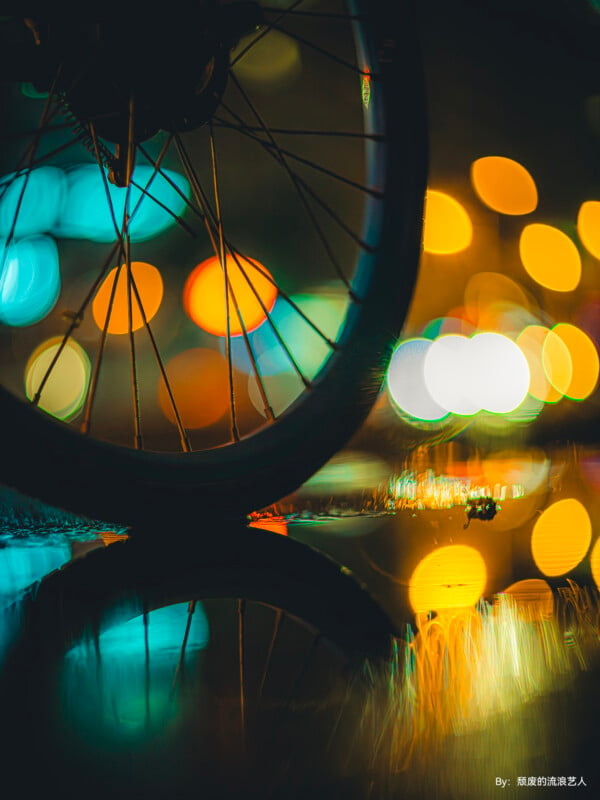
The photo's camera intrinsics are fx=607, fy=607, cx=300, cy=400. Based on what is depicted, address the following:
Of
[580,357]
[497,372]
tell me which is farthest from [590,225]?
[497,372]

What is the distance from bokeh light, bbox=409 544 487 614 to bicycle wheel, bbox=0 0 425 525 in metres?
0.15

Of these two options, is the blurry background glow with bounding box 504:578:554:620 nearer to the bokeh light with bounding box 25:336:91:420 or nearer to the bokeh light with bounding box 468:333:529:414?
the bokeh light with bounding box 468:333:529:414

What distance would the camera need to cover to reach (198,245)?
196cm

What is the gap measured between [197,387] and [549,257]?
45.9 inches

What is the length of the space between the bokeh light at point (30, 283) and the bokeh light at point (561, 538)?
1.48 m

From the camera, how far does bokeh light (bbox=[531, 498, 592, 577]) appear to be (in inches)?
19.4

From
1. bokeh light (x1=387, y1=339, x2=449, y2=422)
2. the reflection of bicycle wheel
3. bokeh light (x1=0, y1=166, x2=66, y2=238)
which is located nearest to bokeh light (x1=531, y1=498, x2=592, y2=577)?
the reflection of bicycle wheel

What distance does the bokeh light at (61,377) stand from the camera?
1713 mm

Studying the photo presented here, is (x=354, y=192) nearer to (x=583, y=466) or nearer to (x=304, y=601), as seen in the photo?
(x=583, y=466)

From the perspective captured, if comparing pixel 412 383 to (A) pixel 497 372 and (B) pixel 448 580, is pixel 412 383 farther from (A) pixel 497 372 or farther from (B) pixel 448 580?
(B) pixel 448 580

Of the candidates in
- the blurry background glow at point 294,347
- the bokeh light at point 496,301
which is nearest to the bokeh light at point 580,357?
the bokeh light at point 496,301

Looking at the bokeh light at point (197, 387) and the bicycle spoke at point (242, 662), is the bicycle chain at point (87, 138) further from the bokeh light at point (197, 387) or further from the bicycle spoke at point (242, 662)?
the bokeh light at point (197, 387)

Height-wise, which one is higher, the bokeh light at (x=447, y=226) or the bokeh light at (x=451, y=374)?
the bokeh light at (x=447, y=226)

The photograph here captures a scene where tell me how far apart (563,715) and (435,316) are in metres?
1.71
